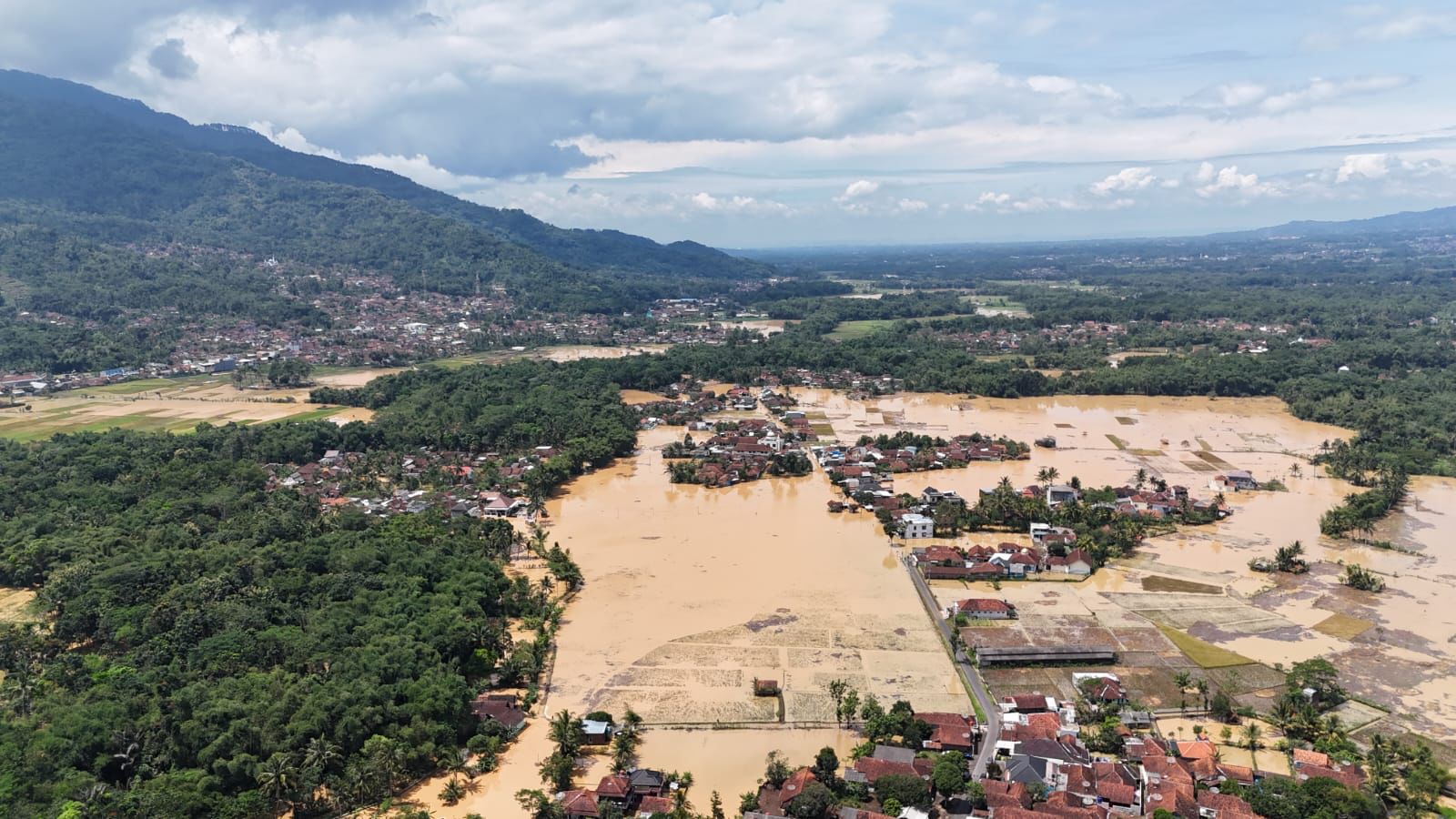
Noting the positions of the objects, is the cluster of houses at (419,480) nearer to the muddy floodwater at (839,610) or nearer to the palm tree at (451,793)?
the muddy floodwater at (839,610)

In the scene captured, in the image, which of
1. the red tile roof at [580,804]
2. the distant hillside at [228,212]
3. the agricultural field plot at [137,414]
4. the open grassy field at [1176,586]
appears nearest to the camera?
the red tile roof at [580,804]

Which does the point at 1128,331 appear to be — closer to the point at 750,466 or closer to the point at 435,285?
the point at 750,466

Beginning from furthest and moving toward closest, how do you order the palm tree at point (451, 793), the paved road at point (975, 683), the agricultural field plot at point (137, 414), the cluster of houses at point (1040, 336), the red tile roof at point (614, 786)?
the cluster of houses at point (1040, 336) < the agricultural field plot at point (137, 414) < the paved road at point (975, 683) < the palm tree at point (451, 793) < the red tile roof at point (614, 786)

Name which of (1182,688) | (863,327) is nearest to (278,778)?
(1182,688)

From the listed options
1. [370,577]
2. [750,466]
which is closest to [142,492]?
[370,577]

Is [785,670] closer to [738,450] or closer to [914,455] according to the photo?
[738,450]

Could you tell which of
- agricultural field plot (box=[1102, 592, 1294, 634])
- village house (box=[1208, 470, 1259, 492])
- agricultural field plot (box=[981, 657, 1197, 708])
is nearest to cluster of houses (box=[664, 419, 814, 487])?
agricultural field plot (box=[1102, 592, 1294, 634])

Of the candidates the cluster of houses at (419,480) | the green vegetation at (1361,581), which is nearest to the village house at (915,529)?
the green vegetation at (1361,581)

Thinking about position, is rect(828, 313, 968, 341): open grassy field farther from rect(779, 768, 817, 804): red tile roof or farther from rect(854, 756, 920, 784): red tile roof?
rect(779, 768, 817, 804): red tile roof
